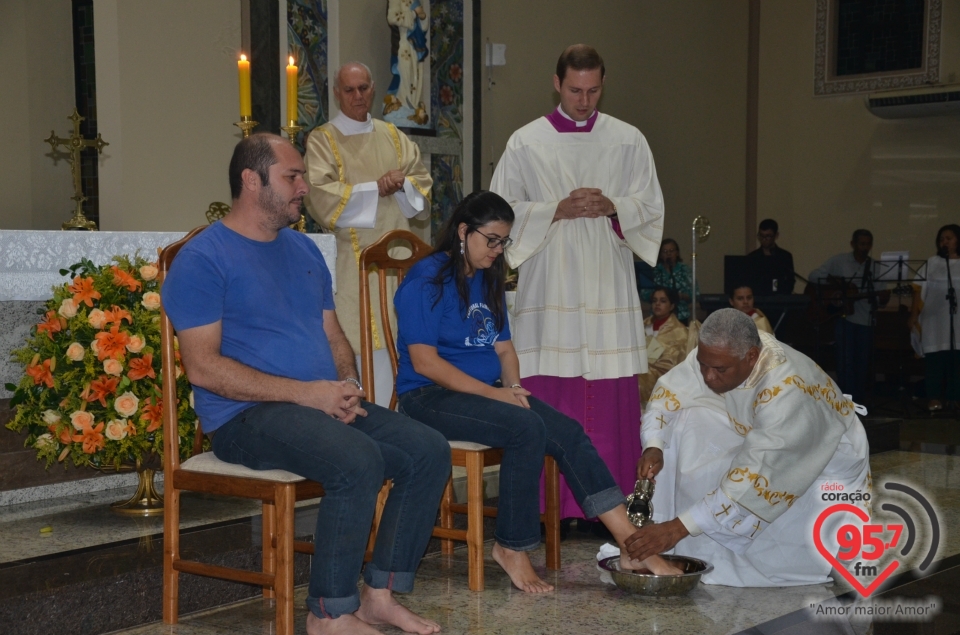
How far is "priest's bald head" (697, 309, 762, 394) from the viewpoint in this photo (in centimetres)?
343

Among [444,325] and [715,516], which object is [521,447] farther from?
[715,516]

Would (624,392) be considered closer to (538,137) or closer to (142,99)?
(538,137)

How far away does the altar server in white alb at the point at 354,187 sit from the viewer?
4.74 m

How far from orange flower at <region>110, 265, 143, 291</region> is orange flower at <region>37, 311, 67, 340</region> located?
23 centimetres

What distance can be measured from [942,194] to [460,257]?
31.7 feet

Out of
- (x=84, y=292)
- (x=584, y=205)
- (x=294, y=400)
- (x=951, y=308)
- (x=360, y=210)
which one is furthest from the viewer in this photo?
(x=951, y=308)

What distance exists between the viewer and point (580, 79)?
4289 millimetres

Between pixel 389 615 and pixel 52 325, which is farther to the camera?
pixel 52 325

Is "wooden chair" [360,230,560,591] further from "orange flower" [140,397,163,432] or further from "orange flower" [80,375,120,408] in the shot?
"orange flower" [80,375,120,408]

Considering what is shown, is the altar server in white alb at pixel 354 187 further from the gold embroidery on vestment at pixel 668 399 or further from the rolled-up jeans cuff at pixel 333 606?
the rolled-up jeans cuff at pixel 333 606

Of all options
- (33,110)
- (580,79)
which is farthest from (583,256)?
(33,110)

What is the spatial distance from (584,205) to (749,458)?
4.12ft

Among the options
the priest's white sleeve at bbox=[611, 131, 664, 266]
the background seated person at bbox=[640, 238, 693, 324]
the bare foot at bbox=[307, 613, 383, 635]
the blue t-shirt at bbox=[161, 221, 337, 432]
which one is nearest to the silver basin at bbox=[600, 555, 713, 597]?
the bare foot at bbox=[307, 613, 383, 635]

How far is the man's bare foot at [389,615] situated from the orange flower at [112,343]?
1327mm
